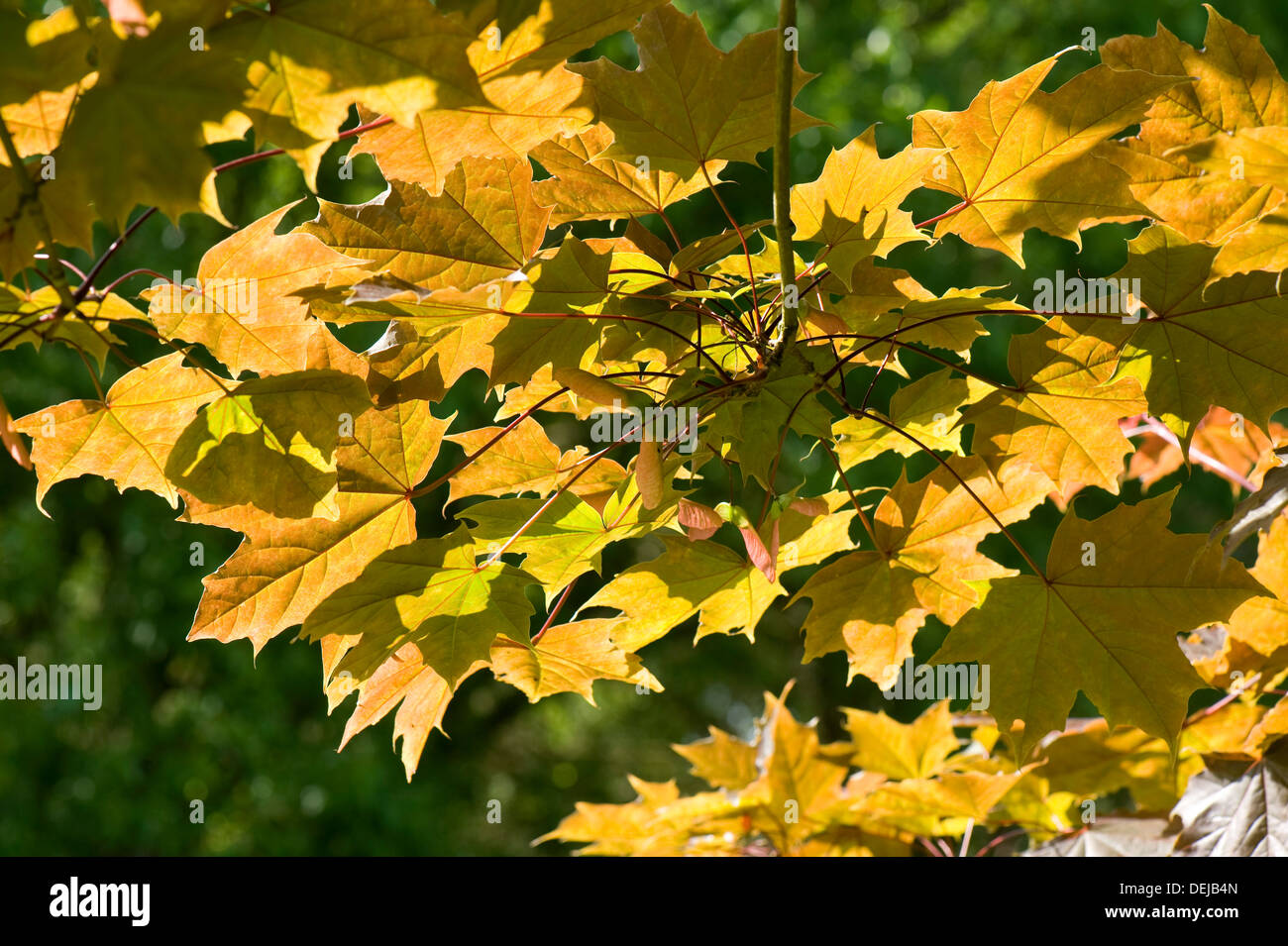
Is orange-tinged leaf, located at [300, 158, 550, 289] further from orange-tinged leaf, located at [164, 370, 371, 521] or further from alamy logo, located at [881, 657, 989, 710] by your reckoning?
alamy logo, located at [881, 657, 989, 710]

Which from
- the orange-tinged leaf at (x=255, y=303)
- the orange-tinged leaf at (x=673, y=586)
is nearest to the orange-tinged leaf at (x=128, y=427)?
the orange-tinged leaf at (x=255, y=303)

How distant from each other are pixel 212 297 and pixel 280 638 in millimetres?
4439

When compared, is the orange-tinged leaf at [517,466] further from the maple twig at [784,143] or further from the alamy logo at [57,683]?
the alamy logo at [57,683]

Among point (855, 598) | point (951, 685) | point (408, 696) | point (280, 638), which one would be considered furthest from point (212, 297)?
point (280, 638)

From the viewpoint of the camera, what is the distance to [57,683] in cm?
492

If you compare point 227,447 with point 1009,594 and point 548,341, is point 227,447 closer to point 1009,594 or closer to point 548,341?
point 548,341

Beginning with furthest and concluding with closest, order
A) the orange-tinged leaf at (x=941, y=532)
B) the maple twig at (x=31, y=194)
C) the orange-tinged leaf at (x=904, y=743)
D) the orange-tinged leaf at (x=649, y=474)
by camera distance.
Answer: the orange-tinged leaf at (x=904, y=743) < the orange-tinged leaf at (x=941, y=532) < the orange-tinged leaf at (x=649, y=474) < the maple twig at (x=31, y=194)

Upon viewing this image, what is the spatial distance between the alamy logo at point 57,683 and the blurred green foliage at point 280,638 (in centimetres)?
6

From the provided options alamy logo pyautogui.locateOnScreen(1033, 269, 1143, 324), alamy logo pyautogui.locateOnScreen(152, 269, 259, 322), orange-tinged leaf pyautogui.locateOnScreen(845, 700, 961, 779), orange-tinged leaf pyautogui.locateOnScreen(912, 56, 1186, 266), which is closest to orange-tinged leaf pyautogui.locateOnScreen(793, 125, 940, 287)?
orange-tinged leaf pyautogui.locateOnScreen(912, 56, 1186, 266)

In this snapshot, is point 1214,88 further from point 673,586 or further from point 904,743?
point 904,743

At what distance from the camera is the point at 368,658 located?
0.96 m

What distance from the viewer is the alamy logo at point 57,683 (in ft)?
15.0

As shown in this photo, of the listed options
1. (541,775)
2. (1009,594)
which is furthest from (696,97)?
(541,775)

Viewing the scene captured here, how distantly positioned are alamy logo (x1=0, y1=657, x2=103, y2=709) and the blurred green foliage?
63 mm
